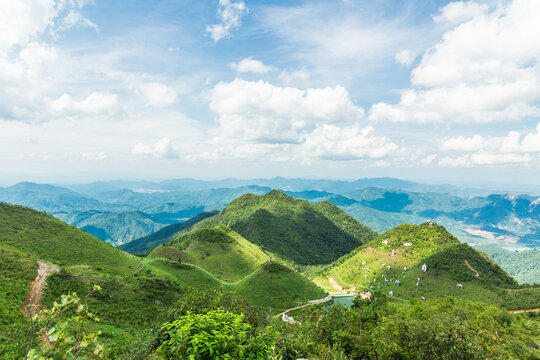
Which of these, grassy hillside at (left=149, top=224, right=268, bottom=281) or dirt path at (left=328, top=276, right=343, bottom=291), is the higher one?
grassy hillside at (left=149, top=224, right=268, bottom=281)

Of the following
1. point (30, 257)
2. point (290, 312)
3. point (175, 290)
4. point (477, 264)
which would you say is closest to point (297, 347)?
point (175, 290)

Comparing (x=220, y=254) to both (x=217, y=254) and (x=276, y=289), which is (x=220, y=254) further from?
(x=276, y=289)

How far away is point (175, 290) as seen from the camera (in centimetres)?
6862

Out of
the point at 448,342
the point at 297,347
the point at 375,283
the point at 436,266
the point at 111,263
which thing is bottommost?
the point at 375,283

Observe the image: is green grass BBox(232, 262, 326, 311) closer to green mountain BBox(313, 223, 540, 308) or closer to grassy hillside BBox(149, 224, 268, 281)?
grassy hillside BBox(149, 224, 268, 281)

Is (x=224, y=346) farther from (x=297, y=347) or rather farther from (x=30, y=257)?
(x=30, y=257)

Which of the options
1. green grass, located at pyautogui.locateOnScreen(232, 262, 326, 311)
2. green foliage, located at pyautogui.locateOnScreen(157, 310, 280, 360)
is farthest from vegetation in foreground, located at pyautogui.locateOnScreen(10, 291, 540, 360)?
green grass, located at pyautogui.locateOnScreen(232, 262, 326, 311)

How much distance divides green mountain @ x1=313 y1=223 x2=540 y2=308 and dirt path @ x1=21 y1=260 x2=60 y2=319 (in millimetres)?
111523

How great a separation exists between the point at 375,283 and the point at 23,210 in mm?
139337

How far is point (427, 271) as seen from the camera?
108625 millimetres

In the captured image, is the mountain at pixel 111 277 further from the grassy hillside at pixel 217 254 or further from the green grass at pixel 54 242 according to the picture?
the grassy hillside at pixel 217 254

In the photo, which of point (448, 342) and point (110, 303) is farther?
point (110, 303)

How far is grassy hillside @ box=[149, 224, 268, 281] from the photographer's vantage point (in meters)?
112

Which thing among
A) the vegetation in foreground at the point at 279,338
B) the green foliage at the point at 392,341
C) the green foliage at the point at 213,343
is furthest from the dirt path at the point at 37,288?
the green foliage at the point at 392,341
